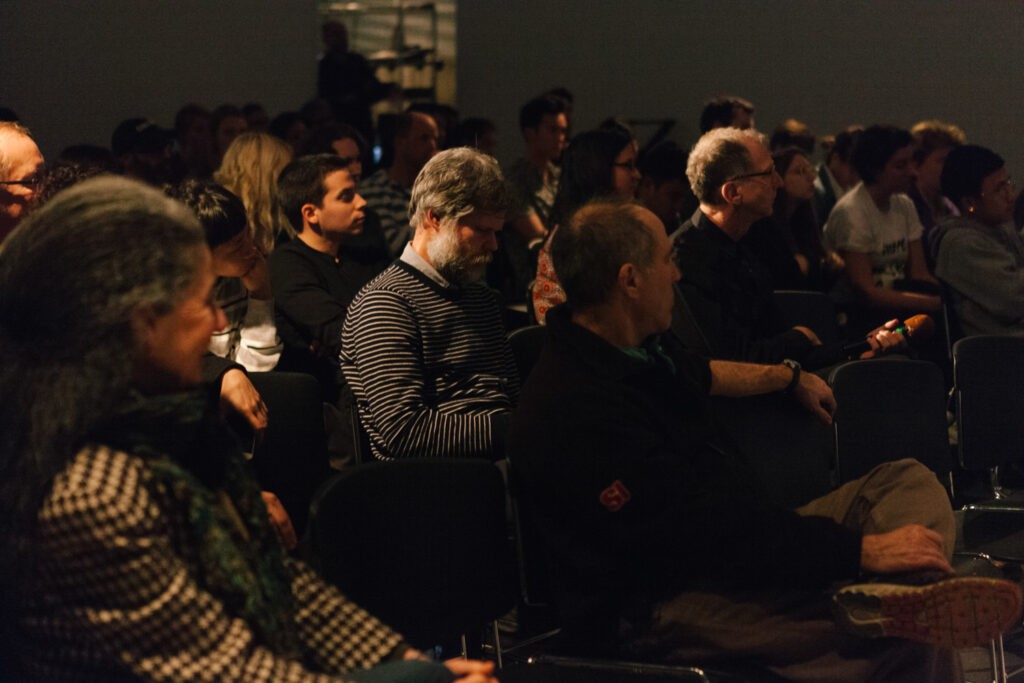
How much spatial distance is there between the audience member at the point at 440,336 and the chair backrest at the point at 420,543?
1.41ft

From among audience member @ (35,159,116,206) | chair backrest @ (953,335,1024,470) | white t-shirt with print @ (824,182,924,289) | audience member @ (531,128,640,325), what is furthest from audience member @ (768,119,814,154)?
audience member @ (35,159,116,206)

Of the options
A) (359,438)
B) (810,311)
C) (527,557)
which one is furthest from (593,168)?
(527,557)

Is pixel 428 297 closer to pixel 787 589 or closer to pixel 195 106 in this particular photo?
pixel 787 589

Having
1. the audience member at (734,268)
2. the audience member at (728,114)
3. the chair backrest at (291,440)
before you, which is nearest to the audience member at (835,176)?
the audience member at (728,114)

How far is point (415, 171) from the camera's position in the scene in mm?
5027

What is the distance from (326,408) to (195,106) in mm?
3011

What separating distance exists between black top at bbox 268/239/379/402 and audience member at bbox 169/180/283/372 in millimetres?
89

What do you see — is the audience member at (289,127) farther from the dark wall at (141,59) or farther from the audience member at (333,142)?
the audience member at (333,142)

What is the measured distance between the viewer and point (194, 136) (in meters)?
5.22

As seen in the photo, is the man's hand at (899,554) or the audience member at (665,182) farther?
the audience member at (665,182)

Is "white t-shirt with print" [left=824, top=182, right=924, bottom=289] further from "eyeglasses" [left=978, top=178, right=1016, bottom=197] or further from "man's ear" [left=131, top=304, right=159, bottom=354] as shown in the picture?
"man's ear" [left=131, top=304, right=159, bottom=354]

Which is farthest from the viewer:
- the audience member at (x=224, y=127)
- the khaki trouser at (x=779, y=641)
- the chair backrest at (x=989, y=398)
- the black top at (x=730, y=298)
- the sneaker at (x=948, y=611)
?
the audience member at (x=224, y=127)

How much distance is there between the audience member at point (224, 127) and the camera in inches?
199

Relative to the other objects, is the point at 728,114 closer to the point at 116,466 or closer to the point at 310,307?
the point at 310,307
